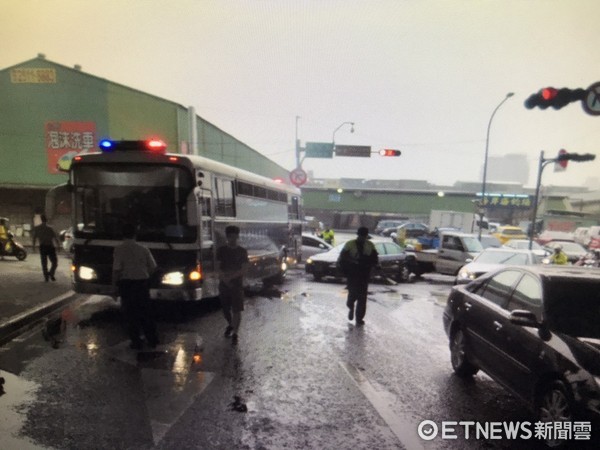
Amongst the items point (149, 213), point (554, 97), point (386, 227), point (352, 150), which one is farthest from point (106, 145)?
point (386, 227)

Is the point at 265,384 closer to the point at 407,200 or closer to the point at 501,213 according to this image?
the point at 407,200

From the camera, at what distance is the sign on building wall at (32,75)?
21.7 meters

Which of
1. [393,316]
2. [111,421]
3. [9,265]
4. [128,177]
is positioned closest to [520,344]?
[111,421]

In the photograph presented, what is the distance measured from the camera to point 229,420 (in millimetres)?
4066

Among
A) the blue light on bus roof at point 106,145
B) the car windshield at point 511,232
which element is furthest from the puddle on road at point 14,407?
the car windshield at point 511,232

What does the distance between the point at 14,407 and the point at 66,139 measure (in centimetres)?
2124

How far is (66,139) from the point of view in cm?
2208

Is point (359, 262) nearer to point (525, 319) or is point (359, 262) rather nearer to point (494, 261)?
point (525, 319)

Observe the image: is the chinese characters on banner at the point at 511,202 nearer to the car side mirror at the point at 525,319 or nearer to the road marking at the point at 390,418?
the road marking at the point at 390,418

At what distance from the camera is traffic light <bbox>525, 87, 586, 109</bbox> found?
901cm

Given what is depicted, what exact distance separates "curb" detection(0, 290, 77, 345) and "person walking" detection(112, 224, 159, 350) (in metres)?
2.11

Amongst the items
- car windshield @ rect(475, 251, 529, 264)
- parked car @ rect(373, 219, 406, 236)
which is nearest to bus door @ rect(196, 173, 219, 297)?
car windshield @ rect(475, 251, 529, 264)

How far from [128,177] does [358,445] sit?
18.9ft

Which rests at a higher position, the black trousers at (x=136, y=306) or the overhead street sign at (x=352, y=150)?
the overhead street sign at (x=352, y=150)
